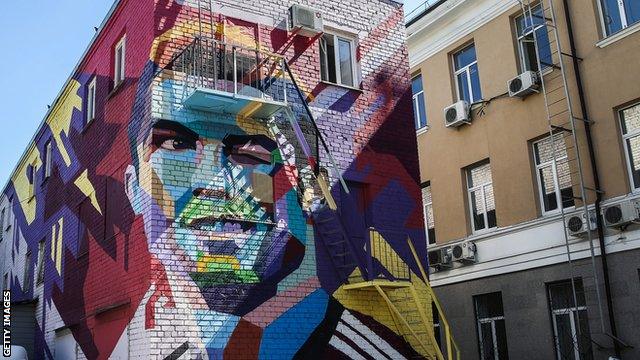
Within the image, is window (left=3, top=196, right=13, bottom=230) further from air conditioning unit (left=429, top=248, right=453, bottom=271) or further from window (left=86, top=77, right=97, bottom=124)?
air conditioning unit (left=429, top=248, right=453, bottom=271)

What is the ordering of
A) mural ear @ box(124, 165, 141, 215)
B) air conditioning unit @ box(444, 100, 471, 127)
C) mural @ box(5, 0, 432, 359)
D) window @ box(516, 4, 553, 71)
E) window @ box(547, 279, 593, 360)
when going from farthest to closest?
1. air conditioning unit @ box(444, 100, 471, 127)
2. window @ box(516, 4, 553, 71)
3. window @ box(547, 279, 593, 360)
4. mural ear @ box(124, 165, 141, 215)
5. mural @ box(5, 0, 432, 359)

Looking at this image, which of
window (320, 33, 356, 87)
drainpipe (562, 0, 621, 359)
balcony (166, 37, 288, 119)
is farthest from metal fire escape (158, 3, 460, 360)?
drainpipe (562, 0, 621, 359)

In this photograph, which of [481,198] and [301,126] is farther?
[481,198]

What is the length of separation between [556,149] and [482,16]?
4.51 metres

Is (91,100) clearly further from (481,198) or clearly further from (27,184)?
(481,198)

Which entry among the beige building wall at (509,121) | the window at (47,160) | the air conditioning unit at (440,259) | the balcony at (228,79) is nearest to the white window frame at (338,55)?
the balcony at (228,79)

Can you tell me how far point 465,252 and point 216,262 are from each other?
860 cm

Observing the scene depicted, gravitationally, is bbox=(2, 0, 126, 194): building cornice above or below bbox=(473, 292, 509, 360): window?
above

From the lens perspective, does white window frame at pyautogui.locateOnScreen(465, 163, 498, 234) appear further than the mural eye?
Yes

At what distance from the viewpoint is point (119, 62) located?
14727 mm

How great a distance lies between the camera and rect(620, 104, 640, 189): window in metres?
15.0

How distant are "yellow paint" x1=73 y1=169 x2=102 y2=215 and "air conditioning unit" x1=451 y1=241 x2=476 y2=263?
9.31 meters

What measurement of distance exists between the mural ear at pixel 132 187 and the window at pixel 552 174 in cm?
938

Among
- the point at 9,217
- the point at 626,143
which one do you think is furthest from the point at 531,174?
the point at 9,217
